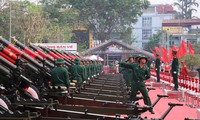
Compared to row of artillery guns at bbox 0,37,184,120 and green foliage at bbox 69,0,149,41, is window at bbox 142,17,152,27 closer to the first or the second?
green foliage at bbox 69,0,149,41

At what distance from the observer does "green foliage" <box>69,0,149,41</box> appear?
73562mm

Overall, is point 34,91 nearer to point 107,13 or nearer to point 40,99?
point 40,99

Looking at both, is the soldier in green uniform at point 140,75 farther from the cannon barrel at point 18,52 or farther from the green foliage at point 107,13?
the green foliage at point 107,13

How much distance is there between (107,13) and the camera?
74.7 meters

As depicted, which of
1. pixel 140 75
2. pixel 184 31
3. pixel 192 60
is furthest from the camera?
pixel 184 31

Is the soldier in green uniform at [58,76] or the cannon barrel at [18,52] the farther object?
the soldier in green uniform at [58,76]

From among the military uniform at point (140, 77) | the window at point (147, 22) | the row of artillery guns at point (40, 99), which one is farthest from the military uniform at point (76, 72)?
the window at point (147, 22)

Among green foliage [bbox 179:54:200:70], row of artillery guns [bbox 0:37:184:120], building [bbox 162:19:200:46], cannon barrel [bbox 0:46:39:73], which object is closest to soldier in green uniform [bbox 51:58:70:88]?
row of artillery guns [bbox 0:37:184:120]

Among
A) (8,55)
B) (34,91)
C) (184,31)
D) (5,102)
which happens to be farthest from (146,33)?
(5,102)

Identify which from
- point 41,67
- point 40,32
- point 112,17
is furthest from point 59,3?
point 41,67

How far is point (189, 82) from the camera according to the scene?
73.7ft

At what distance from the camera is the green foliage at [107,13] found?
73562 millimetres

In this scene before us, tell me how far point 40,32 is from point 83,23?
20.2 m

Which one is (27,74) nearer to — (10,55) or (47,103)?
(10,55)
